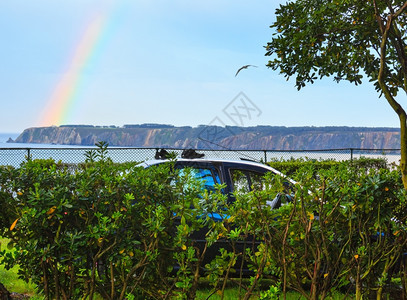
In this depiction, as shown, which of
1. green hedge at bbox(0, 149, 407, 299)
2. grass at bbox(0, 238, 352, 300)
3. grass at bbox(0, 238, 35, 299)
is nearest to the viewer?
green hedge at bbox(0, 149, 407, 299)

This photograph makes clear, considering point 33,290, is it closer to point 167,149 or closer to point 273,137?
point 167,149

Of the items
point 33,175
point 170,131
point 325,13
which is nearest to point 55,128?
point 170,131

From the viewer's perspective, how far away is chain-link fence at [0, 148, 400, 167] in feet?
48.7

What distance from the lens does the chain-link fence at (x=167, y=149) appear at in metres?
14.8

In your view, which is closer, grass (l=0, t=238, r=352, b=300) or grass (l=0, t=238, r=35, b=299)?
grass (l=0, t=238, r=352, b=300)

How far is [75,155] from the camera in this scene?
15.3 m

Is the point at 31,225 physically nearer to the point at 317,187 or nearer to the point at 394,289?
the point at 317,187

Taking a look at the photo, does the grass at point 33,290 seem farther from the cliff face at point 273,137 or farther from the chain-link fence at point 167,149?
the cliff face at point 273,137

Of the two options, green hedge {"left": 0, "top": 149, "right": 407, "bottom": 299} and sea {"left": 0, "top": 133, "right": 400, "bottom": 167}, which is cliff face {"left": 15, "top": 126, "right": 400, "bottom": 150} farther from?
green hedge {"left": 0, "top": 149, "right": 407, "bottom": 299}

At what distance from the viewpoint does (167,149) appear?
467 inches

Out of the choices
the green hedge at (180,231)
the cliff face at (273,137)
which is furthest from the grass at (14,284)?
the cliff face at (273,137)

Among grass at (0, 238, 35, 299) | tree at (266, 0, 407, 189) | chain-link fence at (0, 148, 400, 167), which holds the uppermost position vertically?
tree at (266, 0, 407, 189)

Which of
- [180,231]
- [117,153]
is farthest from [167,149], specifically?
[180,231]

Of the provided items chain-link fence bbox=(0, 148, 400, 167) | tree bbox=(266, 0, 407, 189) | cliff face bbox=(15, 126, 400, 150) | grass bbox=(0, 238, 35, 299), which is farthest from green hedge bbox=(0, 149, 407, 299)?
cliff face bbox=(15, 126, 400, 150)
